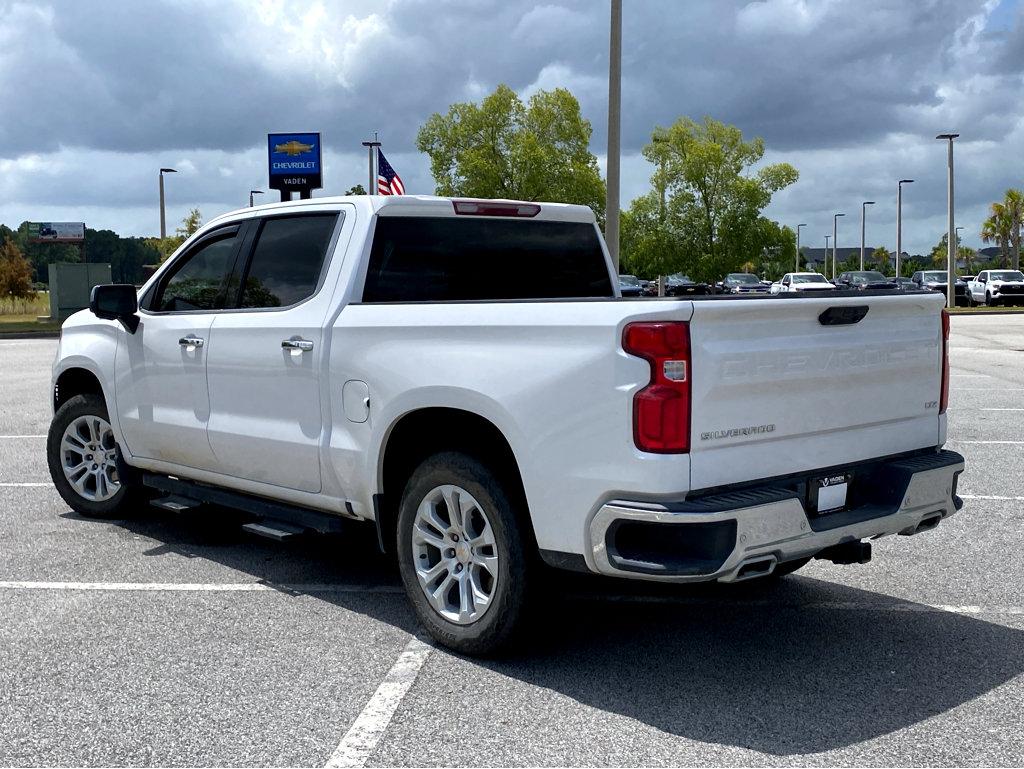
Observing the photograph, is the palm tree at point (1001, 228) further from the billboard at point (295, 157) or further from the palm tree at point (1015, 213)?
the billboard at point (295, 157)

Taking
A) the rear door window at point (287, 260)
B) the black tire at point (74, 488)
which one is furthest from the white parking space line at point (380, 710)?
the black tire at point (74, 488)

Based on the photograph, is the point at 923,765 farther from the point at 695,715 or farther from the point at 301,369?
the point at 301,369

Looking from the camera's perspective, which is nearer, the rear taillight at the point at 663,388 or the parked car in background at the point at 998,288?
the rear taillight at the point at 663,388

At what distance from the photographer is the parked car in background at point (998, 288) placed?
164 feet

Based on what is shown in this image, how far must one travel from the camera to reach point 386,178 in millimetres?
22109

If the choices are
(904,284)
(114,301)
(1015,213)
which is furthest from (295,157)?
(1015,213)

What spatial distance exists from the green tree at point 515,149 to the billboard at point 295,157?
20.6m

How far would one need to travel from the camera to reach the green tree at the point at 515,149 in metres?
52.2

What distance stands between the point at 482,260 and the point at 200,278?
167 cm

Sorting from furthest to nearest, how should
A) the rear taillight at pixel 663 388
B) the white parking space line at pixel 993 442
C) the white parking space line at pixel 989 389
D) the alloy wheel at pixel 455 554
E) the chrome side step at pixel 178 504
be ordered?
the white parking space line at pixel 989 389 → the white parking space line at pixel 993 442 → the chrome side step at pixel 178 504 → the alloy wheel at pixel 455 554 → the rear taillight at pixel 663 388

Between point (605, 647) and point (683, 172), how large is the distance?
50010 mm

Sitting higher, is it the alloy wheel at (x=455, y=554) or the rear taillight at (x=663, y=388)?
the rear taillight at (x=663, y=388)

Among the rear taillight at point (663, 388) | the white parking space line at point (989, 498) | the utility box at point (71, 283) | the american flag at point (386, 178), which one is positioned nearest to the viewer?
the rear taillight at point (663, 388)

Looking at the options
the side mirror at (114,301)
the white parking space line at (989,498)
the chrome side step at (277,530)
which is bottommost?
the white parking space line at (989,498)
